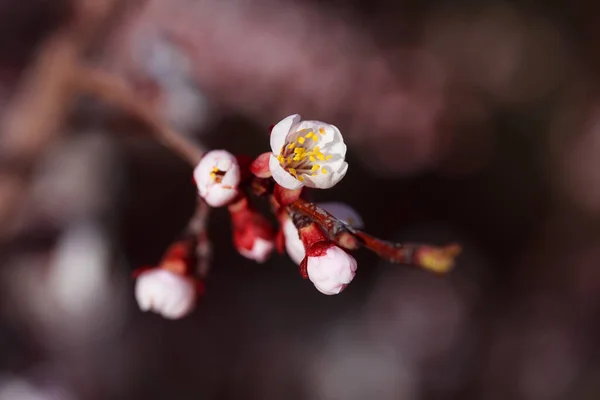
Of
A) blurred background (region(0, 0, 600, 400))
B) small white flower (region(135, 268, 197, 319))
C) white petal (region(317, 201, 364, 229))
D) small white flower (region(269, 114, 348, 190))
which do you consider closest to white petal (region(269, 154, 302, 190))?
small white flower (region(269, 114, 348, 190))

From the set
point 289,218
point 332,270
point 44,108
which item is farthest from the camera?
point 44,108

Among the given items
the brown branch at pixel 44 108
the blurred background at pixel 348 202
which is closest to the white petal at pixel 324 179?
the brown branch at pixel 44 108

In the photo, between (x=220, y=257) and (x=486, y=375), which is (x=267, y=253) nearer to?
(x=220, y=257)

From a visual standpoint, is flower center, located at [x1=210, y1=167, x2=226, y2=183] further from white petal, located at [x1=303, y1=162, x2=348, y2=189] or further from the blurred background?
the blurred background

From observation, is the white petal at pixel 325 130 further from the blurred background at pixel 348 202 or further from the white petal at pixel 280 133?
the blurred background at pixel 348 202

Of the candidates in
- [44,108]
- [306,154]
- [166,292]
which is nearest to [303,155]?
[306,154]

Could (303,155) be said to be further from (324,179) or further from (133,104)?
(133,104)

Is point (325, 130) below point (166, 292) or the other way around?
the other way around
